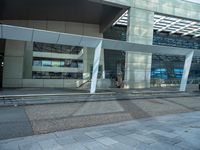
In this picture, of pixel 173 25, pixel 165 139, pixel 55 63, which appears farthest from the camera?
pixel 173 25

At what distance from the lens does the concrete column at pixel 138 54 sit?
2291cm

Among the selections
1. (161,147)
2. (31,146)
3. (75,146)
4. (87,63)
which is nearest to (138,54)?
(87,63)

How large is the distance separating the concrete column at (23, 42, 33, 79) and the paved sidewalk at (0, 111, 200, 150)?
2049cm

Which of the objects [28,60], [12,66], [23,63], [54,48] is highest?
[54,48]

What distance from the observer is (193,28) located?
32.9 m

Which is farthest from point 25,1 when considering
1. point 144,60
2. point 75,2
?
point 144,60

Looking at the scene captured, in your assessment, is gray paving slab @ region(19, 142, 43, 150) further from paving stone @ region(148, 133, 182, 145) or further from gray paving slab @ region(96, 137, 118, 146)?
paving stone @ region(148, 133, 182, 145)

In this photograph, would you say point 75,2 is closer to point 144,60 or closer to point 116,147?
point 144,60

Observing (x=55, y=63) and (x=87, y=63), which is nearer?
(x=55, y=63)

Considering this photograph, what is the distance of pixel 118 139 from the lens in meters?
5.42

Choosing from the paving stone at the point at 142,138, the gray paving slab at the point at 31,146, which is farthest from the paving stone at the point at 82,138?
the paving stone at the point at 142,138

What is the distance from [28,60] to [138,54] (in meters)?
13.7

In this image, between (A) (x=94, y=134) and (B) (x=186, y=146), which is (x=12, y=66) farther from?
(B) (x=186, y=146)

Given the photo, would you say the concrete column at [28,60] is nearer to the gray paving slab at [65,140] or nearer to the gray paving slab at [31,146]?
the gray paving slab at [65,140]
